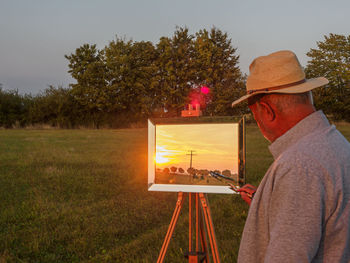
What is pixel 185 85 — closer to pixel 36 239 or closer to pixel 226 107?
pixel 226 107

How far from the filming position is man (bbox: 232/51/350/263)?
814mm

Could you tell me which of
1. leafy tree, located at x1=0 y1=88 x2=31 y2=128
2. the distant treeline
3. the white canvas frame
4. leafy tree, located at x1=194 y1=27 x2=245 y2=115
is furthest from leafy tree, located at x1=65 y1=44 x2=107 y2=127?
the white canvas frame

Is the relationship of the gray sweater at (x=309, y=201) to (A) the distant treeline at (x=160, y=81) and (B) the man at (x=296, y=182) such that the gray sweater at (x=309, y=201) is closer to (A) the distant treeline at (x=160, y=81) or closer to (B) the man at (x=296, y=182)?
(B) the man at (x=296, y=182)

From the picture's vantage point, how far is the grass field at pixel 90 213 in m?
3.84

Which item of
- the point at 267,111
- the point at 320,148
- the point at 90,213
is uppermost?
the point at 267,111

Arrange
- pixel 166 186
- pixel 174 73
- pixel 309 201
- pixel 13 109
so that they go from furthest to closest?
pixel 174 73 < pixel 13 109 < pixel 166 186 < pixel 309 201

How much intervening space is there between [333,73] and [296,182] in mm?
31809

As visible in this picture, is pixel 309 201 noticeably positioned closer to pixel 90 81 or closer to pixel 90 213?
pixel 90 213

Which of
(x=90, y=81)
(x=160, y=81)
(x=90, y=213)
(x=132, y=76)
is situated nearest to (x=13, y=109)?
(x=90, y=81)

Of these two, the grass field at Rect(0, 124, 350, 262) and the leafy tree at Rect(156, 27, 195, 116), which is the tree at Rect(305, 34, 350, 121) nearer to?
the leafy tree at Rect(156, 27, 195, 116)

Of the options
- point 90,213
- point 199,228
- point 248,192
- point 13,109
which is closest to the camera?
point 248,192

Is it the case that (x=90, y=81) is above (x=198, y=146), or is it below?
above

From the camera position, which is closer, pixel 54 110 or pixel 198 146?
pixel 198 146

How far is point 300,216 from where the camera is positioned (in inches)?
32.0
